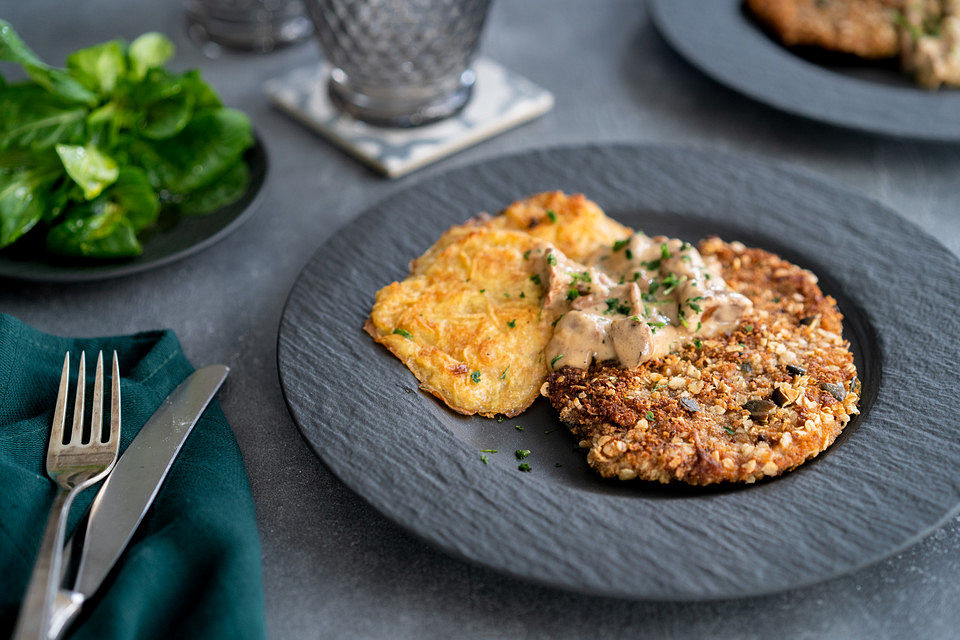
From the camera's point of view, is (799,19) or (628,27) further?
(628,27)

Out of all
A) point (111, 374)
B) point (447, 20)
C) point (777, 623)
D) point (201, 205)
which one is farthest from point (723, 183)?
point (111, 374)

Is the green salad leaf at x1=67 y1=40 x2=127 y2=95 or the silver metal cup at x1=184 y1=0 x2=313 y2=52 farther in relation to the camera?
the silver metal cup at x1=184 y1=0 x2=313 y2=52

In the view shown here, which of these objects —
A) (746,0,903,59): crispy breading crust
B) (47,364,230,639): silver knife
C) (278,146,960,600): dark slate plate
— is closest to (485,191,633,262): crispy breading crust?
(278,146,960,600): dark slate plate

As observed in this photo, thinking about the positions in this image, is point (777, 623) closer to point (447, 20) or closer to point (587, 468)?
point (587, 468)

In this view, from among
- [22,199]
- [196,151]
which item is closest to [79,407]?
[22,199]

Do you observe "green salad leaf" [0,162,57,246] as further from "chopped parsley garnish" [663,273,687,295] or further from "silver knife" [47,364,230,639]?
"chopped parsley garnish" [663,273,687,295]

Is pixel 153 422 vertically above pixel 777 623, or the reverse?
pixel 777 623

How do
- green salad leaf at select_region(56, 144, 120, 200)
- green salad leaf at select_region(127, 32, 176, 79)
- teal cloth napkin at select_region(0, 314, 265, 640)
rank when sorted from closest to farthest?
teal cloth napkin at select_region(0, 314, 265, 640) → green salad leaf at select_region(56, 144, 120, 200) → green salad leaf at select_region(127, 32, 176, 79)

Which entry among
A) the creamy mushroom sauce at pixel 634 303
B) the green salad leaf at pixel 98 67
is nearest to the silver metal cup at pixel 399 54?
the green salad leaf at pixel 98 67
